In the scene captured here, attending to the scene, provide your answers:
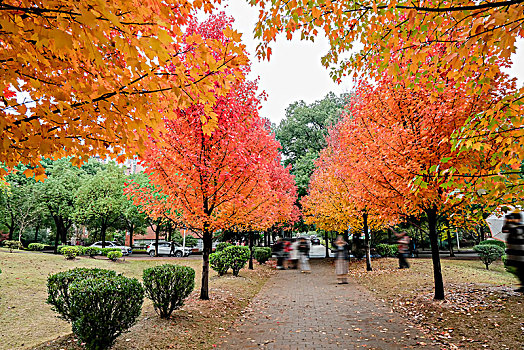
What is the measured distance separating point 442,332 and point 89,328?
21.5 ft

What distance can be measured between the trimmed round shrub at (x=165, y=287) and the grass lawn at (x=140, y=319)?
33 centimetres

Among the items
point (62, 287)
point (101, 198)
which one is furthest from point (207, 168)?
point (101, 198)

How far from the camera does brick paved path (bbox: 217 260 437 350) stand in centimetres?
555

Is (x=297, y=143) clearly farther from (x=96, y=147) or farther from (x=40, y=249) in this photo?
(x=96, y=147)

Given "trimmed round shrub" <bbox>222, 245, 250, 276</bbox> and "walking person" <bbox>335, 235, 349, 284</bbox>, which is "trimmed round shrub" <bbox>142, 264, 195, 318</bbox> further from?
"walking person" <bbox>335, 235, 349, 284</bbox>

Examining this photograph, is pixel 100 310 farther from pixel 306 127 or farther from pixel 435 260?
pixel 306 127

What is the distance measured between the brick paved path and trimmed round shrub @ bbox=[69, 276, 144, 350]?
6.31ft

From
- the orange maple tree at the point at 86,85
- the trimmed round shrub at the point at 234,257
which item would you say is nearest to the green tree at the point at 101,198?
the trimmed round shrub at the point at 234,257

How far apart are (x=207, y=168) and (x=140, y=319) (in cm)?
414

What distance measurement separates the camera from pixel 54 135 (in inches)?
128

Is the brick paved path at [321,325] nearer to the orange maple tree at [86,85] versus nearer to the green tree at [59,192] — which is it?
the orange maple tree at [86,85]

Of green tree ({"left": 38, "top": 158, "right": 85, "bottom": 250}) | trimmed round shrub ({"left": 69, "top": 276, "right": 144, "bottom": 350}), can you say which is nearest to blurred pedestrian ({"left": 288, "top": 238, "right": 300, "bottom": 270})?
trimmed round shrub ({"left": 69, "top": 276, "right": 144, "bottom": 350})

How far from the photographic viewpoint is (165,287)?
671 centimetres

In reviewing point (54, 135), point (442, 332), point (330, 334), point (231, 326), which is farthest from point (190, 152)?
point (442, 332)
